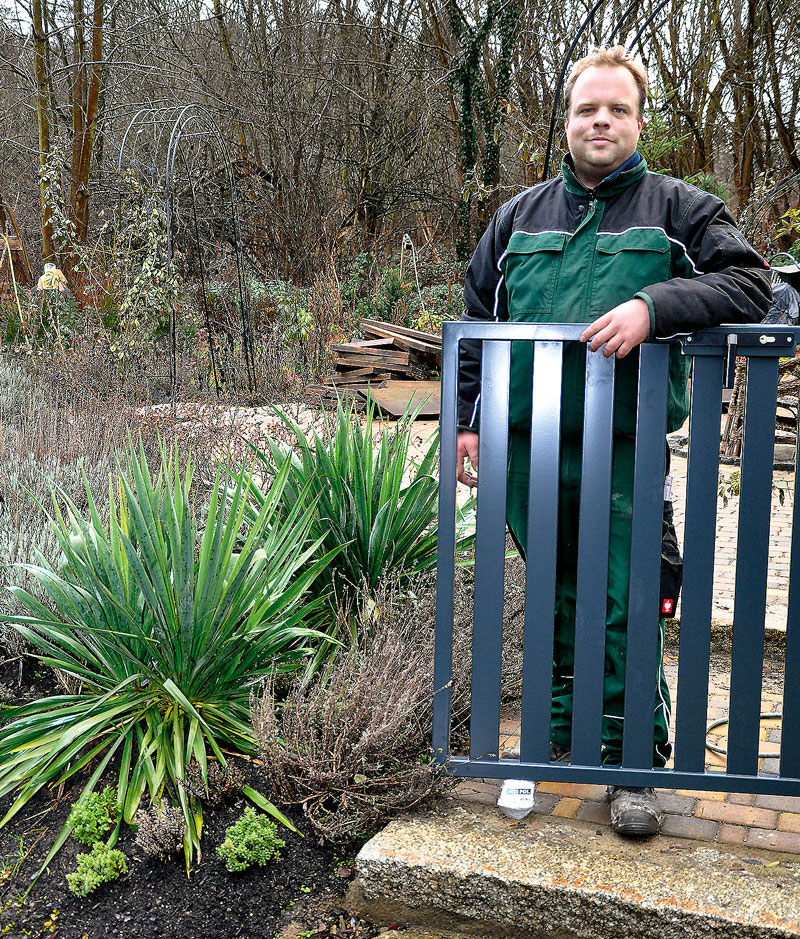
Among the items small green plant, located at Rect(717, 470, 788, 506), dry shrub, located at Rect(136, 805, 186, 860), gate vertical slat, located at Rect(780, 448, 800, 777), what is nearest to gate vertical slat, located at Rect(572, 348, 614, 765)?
gate vertical slat, located at Rect(780, 448, 800, 777)

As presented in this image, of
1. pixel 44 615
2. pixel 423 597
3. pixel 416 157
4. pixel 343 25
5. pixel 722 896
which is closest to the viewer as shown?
pixel 722 896

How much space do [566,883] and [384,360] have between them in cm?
814

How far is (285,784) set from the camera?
241 cm

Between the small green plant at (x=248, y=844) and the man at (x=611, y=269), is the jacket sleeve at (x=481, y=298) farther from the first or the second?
the small green plant at (x=248, y=844)

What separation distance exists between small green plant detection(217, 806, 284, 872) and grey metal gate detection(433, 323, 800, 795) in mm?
498

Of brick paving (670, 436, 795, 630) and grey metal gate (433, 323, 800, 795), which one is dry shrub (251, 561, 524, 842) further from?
brick paving (670, 436, 795, 630)

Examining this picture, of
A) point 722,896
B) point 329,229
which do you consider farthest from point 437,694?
point 329,229

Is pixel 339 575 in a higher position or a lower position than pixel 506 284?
lower

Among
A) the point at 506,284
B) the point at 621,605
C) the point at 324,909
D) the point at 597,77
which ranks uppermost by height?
the point at 597,77

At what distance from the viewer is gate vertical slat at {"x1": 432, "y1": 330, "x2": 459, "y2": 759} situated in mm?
2256

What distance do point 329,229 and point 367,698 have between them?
13.3 metres

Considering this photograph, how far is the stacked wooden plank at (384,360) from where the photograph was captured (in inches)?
388

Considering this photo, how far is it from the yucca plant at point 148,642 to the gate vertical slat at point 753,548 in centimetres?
122

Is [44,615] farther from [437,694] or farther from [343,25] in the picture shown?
[343,25]
